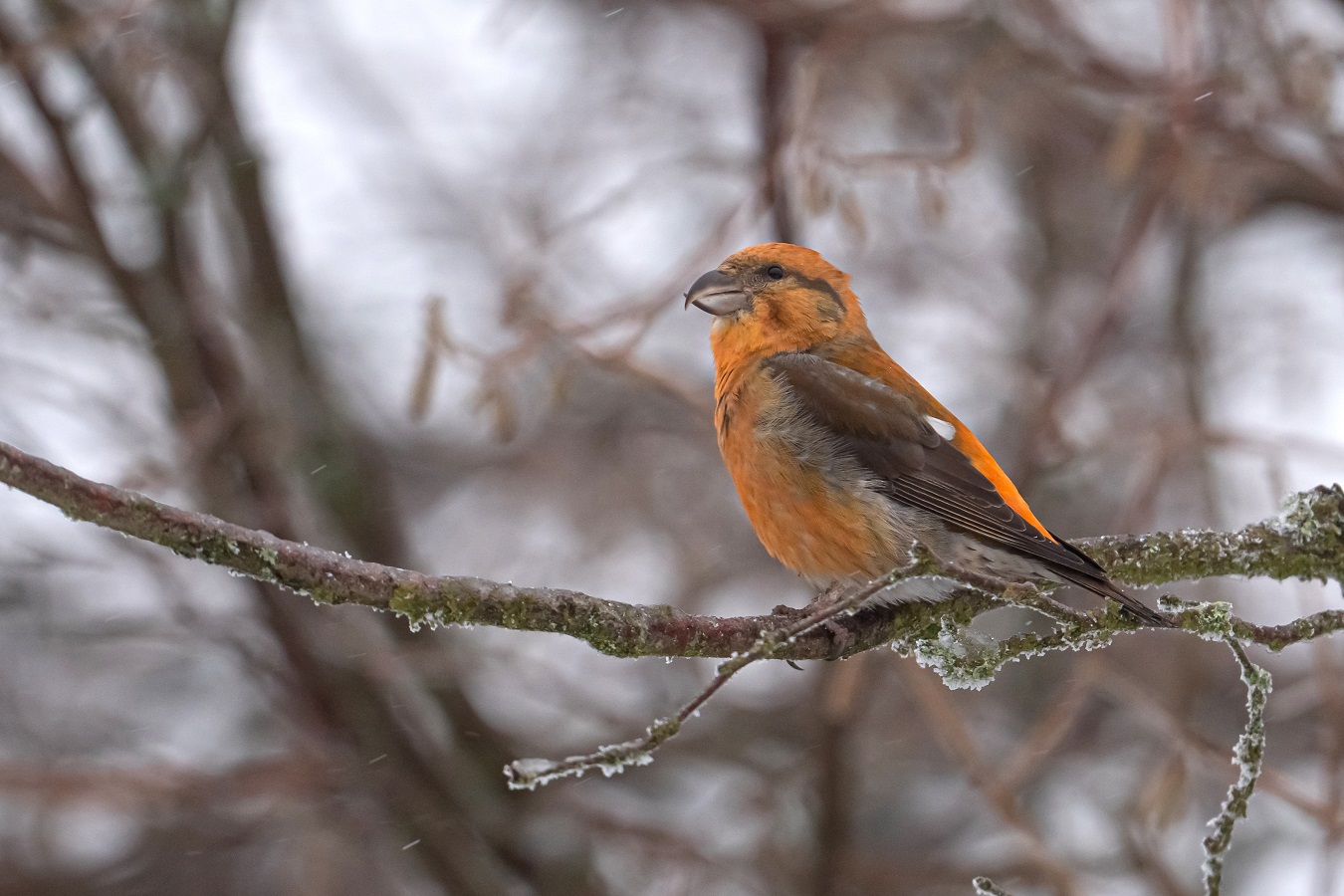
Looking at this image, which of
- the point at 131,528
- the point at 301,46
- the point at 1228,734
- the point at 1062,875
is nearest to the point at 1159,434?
Result: the point at 1062,875

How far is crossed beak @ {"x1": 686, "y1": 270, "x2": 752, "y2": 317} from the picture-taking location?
5117mm

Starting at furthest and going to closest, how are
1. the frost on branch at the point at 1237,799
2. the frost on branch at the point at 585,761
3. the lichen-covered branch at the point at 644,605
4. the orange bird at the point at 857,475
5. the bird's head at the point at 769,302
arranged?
the bird's head at the point at 769,302, the orange bird at the point at 857,475, the frost on branch at the point at 1237,799, the frost on branch at the point at 585,761, the lichen-covered branch at the point at 644,605

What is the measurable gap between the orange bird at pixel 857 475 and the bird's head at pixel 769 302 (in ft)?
0.11

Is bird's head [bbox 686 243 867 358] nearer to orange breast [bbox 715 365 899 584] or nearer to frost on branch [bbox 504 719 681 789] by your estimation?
orange breast [bbox 715 365 899 584]

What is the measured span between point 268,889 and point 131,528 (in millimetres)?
6218

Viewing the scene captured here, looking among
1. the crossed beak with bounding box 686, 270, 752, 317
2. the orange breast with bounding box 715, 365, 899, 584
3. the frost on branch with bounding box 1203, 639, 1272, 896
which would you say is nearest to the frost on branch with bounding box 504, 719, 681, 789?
the frost on branch with bounding box 1203, 639, 1272, 896

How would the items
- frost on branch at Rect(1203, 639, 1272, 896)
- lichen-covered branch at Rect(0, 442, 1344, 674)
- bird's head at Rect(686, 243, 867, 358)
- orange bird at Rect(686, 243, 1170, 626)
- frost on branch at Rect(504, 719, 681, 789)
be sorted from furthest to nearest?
bird's head at Rect(686, 243, 867, 358) < orange bird at Rect(686, 243, 1170, 626) < frost on branch at Rect(1203, 639, 1272, 896) < frost on branch at Rect(504, 719, 681, 789) < lichen-covered branch at Rect(0, 442, 1344, 674)

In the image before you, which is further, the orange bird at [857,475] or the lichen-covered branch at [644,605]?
the orange bird at [857,475]

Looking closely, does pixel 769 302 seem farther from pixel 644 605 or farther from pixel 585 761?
pixel 585 761

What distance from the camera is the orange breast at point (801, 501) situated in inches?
165

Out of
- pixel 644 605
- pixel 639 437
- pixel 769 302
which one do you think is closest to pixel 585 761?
pixel 644 605

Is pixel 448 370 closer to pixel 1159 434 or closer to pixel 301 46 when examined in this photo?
pixel 301 46

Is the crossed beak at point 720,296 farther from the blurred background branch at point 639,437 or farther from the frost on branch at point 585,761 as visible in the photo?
the frost on branch at point 585,761

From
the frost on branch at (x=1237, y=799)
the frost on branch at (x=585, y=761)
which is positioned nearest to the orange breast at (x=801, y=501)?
the frost on branch at (x=1237, y=799)
